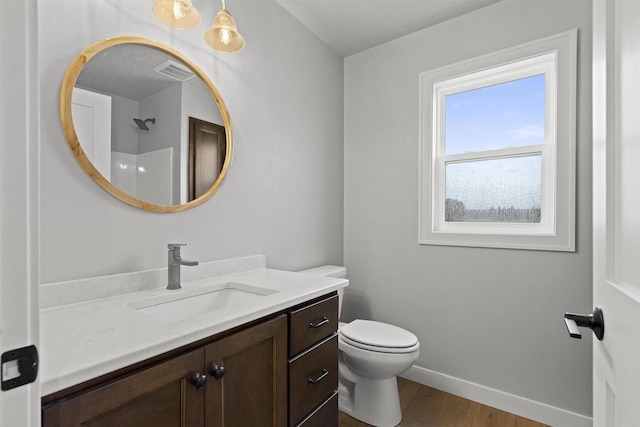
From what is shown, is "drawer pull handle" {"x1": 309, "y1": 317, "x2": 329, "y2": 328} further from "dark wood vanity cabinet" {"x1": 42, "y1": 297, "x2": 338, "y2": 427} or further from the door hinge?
the door hinge

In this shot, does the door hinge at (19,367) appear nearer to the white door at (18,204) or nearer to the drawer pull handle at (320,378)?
the white door at (18,204)

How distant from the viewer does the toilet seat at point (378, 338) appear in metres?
1.71

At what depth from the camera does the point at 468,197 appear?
222cm

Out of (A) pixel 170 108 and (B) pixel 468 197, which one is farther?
(B) pixel 468 197

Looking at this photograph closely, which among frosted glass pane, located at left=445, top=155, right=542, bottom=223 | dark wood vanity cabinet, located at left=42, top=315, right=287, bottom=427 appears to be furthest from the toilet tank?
dark wood vanity cabinet, located at left=42, top=315, right=287, bottom=427

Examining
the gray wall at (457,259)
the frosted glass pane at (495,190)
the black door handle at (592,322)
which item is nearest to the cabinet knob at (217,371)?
the black door handle at (592,322)

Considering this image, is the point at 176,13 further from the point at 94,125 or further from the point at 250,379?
the point at 250,379

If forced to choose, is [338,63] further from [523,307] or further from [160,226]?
[523,307]

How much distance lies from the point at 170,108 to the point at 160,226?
0.53 meters

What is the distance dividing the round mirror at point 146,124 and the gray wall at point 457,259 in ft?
4.15

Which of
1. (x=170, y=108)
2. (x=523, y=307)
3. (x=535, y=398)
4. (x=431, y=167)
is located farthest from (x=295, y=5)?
(x=535, y=398)

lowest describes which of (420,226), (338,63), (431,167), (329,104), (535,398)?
(535,398)

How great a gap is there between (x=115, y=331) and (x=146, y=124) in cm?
87

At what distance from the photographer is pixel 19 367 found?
41 centimetres
